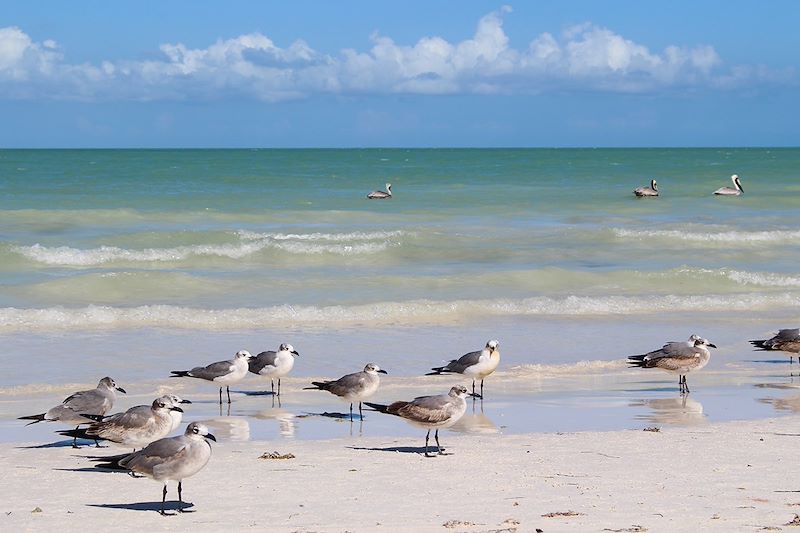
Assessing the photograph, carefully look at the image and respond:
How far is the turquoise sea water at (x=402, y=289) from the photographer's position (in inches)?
568

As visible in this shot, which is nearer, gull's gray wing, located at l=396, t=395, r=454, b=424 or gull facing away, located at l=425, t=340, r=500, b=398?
gull's gray wing, located at l=396, t=395, r=454, b=424

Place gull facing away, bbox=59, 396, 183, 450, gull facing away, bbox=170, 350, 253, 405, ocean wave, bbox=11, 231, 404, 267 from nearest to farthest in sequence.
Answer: gull facing away, bbox=59, 396, 183, 450
gull facing away, bbox=170, 350, 253, 405
ocean wave, bbox=11, 231, 404, 267

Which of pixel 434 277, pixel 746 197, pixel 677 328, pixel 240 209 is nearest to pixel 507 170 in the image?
pixel 746 197

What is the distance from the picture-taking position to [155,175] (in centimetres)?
6488

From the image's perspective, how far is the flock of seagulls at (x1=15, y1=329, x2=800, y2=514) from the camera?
8.05m

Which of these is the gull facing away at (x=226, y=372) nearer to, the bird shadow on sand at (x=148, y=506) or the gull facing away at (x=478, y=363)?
the gull facing away at (x=478, y=363)

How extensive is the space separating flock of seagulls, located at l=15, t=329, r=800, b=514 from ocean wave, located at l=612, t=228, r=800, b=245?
16.9 meters

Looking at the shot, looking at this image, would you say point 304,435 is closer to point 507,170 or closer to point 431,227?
point 431,227

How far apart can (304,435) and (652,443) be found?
3.06 m

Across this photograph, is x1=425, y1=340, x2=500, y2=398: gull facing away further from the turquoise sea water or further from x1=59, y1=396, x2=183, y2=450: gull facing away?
x1=59, y1=396, x2=183, y2=450: gull facing away

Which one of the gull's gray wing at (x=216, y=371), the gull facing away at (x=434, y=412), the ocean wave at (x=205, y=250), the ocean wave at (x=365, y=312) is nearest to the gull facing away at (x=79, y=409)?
the gull's gray wing at (x=216, y=371)

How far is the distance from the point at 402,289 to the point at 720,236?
12.7 m

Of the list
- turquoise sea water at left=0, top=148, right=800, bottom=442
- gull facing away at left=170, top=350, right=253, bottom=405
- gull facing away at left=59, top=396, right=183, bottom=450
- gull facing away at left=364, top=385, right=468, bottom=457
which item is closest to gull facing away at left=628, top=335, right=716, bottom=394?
turquoise sea water at left=0, top=148, right=800, bottom=442

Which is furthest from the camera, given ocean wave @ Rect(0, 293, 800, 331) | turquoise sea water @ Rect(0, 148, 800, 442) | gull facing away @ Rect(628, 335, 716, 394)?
ocean wave @ Rect(0, 293, 800, 331)
